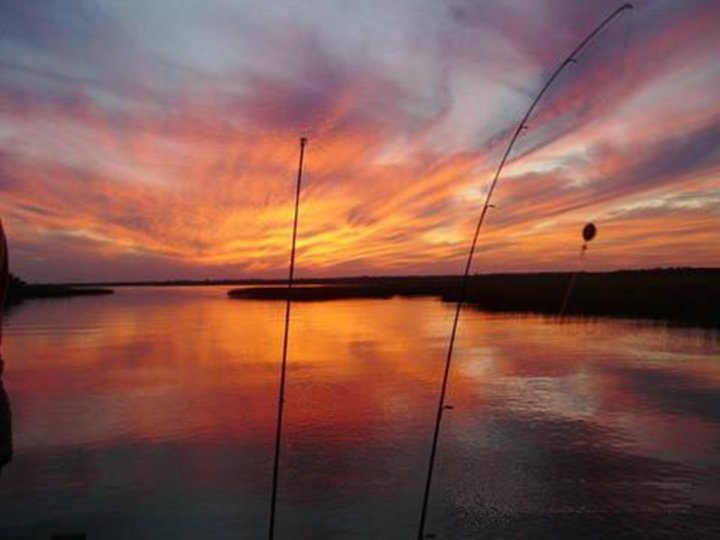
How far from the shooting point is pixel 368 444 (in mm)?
15266

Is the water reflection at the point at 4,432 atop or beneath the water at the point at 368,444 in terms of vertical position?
atop

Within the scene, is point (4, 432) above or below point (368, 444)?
above

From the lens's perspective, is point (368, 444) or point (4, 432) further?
point (368, 444)

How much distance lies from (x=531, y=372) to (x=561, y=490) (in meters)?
13.7

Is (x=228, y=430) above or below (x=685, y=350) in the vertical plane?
below

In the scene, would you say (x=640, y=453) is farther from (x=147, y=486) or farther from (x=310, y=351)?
(x=310, y=351)

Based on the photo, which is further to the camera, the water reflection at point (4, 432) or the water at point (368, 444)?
the water at point (368, 444)

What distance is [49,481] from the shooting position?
1284cm

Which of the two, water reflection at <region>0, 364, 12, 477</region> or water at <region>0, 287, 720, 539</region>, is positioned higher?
water reflection at <region>0, 364, 12, 477</region>

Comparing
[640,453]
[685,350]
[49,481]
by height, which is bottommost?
[49,481]

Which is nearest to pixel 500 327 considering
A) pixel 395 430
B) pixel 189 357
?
pixel 189 357

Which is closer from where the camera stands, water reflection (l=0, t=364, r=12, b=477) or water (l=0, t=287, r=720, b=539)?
water reflection (l=0, t=364, r=12, b=477)

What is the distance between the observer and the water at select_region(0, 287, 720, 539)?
36.2 feet

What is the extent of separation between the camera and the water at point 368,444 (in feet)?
36.2
